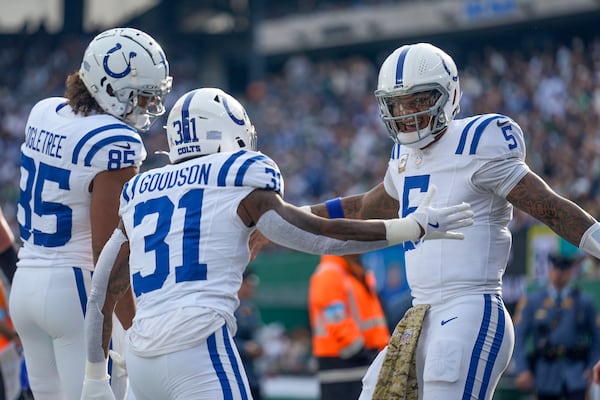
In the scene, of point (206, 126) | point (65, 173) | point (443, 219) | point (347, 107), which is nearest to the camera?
point (443, 219)

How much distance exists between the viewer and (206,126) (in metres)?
4.25

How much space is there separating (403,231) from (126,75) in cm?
169

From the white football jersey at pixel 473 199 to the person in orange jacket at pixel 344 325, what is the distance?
3.20m

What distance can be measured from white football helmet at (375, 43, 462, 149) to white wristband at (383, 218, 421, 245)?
0.71m

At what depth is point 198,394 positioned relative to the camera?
3.90 m

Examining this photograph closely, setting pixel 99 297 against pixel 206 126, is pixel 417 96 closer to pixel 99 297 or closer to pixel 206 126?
pixel 206 126

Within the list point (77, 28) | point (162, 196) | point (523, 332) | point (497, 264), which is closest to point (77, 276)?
point (162, 196)

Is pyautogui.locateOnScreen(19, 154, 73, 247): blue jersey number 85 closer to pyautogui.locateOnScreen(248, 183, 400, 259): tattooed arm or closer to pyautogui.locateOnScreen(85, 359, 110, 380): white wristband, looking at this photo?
pyautogui.locateOnScreen(85, 359, 110, 380): white wristband

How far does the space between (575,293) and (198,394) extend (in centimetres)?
521

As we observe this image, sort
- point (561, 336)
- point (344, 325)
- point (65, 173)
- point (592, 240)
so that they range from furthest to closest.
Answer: point (561, 336), point (344, 325), point (65, 173), point (592, 240)

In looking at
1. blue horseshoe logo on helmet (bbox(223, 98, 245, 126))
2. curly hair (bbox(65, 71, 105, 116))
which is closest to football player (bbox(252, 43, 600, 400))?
blue horseshoe logo on helmet (bbox(223, 98, 245, 126))

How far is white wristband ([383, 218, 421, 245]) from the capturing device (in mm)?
4070

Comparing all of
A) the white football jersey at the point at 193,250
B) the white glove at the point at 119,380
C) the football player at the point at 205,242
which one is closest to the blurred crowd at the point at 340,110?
the white glove at the point at 119,380

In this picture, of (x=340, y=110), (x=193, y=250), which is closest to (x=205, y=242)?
(x=193, y=250)
